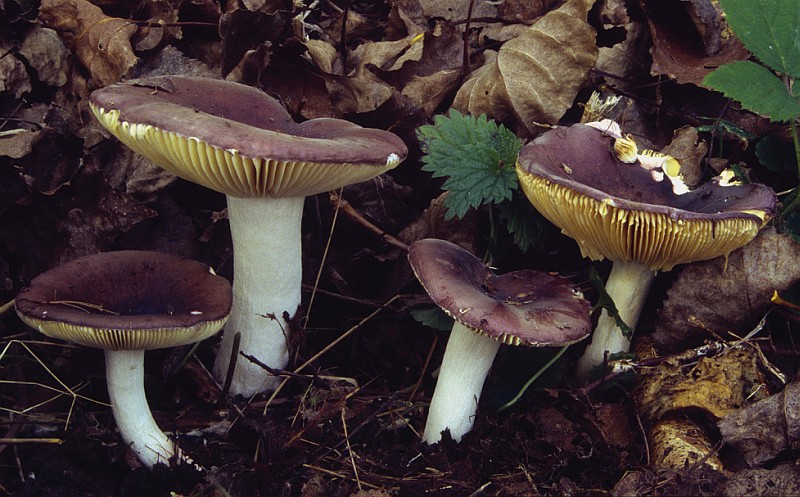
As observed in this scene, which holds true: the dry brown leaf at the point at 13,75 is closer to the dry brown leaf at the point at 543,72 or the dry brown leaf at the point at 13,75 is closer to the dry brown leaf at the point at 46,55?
the dry brown leaf at the point at 46,55

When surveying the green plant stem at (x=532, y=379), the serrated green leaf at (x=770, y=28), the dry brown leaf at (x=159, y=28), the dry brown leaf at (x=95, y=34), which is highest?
the serrated green leaf at (x=770, y=28)

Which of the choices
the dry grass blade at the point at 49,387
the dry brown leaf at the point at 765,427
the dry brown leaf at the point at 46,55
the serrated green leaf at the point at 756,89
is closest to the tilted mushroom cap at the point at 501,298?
the dry brown leaf at the point at 765,427

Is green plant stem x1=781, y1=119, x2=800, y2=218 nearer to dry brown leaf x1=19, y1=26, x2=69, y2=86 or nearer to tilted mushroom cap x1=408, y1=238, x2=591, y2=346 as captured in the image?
tilted mushroom cap x1=408, y1=238, x2=591, y2=346

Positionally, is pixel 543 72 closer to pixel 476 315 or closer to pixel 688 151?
pixel 688 151

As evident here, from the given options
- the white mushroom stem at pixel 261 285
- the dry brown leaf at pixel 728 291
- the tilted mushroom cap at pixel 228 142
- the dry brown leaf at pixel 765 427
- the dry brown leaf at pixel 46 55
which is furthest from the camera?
the dry brown leaf at pixel 46 55

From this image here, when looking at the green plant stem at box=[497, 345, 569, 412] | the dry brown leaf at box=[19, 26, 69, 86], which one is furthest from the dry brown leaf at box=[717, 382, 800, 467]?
the dry brown leaf at box=[19, 26, 69, 86]

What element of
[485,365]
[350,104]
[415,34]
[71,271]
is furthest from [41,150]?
[485,365]

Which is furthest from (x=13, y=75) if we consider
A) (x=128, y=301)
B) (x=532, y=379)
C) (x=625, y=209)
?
(x=625, y=209)
